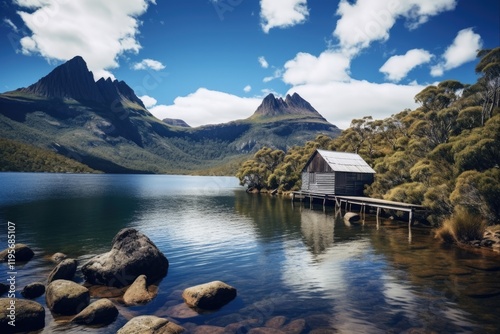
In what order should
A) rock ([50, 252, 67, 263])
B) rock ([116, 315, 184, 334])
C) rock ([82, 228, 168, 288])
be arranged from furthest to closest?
1. rock ([50, 252, 67, 263])
2. rock ([82, 228, 168, 288])
3. rock ([116, 315, 184, 334])

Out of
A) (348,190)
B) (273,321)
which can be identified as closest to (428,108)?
(348,190)

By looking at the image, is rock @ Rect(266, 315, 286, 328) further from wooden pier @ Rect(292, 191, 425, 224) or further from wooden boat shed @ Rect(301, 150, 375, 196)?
wooden boat shed @ Rect(301, 150, 375, 196)

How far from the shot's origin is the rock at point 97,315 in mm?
11984

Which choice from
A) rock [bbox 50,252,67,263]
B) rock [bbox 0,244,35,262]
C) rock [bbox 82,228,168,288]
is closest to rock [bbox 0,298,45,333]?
rock [bbox 82,228,168,288]

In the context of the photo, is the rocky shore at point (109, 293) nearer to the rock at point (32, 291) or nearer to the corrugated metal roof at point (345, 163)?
the rock at point (32, 291)

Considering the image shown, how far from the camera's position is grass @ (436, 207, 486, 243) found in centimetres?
2367

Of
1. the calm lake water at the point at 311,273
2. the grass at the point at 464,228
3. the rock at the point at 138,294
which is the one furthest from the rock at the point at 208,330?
the grass at the point at 464,228

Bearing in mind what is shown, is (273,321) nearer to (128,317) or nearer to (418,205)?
(128,317)

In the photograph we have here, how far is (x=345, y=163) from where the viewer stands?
54.7m

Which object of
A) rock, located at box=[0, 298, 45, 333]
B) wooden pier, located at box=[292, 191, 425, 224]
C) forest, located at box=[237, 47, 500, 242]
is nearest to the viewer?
rock, located at box=[0, 298, 45, 333]

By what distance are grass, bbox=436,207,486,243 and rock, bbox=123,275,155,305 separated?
24.6 metres

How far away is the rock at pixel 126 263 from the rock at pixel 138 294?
1564 millimetres

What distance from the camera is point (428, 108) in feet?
150

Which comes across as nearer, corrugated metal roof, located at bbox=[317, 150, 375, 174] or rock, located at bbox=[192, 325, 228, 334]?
rock, located at bbox=[192, 325, 228, 334]
